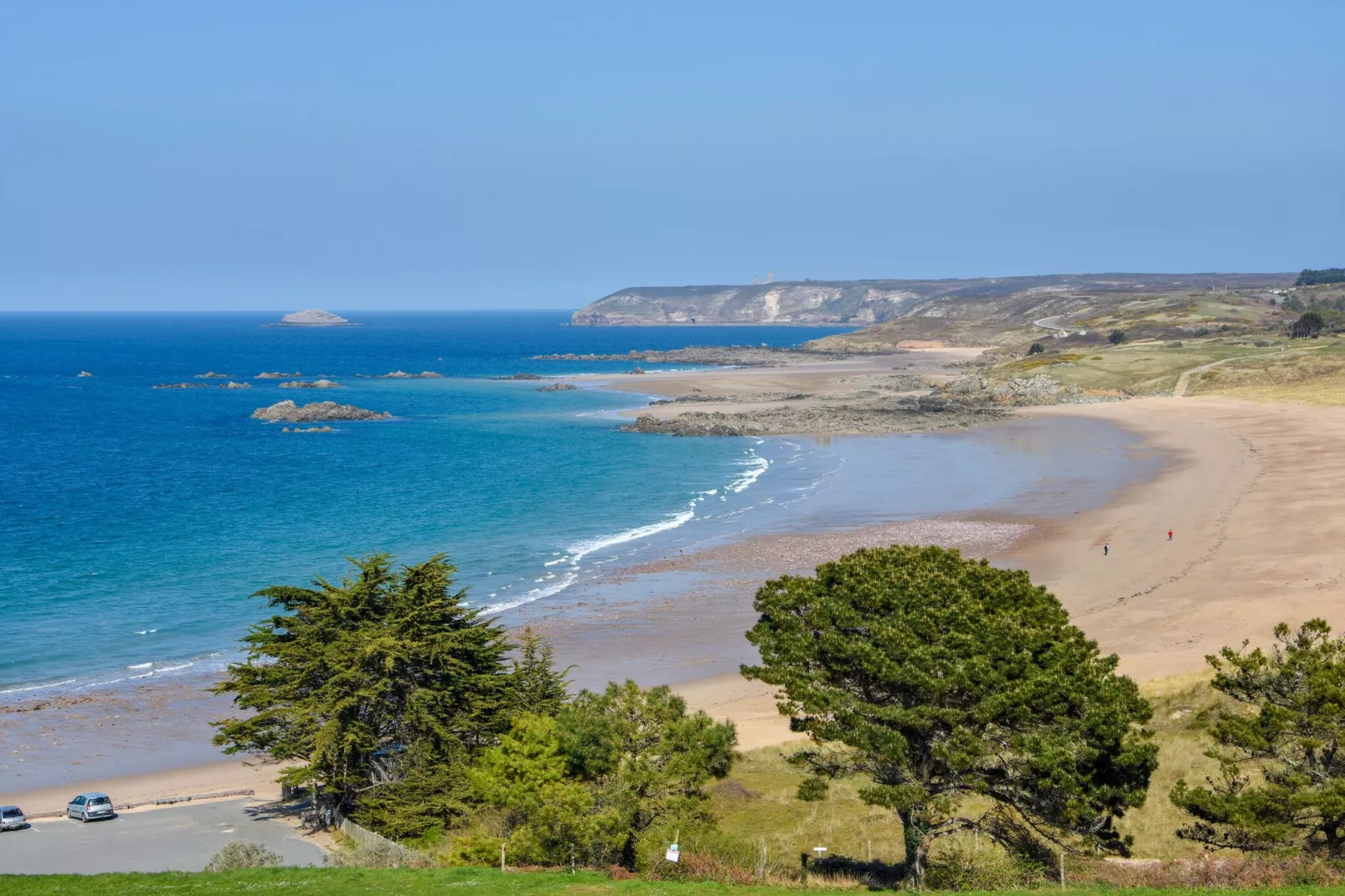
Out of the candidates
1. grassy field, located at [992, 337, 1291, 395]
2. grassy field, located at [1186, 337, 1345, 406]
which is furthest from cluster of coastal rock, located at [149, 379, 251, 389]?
grassy field, located at [1186, 337, 1345, 406]

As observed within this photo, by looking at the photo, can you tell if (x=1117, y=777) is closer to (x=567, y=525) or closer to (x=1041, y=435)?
(x=567, y=525)

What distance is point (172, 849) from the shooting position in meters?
23.3

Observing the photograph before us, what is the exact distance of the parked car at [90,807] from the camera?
983 inches

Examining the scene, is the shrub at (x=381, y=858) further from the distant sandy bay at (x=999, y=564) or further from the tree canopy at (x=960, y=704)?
the distant sandy bay at (x=999, y=564)

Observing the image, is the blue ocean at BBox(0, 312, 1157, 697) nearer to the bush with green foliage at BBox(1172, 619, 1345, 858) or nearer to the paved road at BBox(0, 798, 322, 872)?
the paved road at BBox(0, 798, 322, 872)

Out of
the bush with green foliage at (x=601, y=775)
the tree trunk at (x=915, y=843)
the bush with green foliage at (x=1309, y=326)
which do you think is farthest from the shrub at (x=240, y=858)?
the bush with green foliage at (x=1309, y=326)

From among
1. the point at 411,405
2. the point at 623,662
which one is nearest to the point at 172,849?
the point at 623,662

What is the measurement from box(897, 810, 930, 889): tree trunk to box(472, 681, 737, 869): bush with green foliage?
11.3ft

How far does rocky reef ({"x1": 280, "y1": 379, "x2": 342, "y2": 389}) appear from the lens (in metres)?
136

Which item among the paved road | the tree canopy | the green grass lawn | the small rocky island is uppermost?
the small rocky island

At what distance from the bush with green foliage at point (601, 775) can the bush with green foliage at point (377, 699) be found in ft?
7.68

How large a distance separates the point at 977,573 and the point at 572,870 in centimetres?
805

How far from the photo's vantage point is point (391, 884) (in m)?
17.8

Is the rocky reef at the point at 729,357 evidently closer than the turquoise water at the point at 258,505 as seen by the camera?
No
